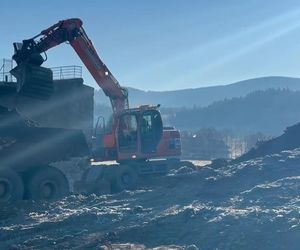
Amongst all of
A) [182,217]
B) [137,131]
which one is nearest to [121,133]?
[137,131]

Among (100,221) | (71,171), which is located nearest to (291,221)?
(100,221)

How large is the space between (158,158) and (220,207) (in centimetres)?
758

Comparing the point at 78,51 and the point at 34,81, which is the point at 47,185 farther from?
the point at 78,51

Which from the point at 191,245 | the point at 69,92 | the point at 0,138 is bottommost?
the point at 191,245

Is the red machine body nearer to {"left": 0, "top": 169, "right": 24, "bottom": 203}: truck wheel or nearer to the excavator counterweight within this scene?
the excavator counterweight

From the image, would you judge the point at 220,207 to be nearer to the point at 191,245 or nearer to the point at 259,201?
the point at 259,201

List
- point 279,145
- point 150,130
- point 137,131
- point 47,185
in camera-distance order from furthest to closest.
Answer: point 279,145 < point 150,130 < point 137,131 < point 47,185

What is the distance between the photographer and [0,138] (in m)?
14.9

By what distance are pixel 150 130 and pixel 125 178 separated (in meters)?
1.92

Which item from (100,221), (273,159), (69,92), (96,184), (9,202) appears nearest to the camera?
(100,221)

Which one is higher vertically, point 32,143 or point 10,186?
point 32,143

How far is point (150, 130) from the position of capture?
19516 mm

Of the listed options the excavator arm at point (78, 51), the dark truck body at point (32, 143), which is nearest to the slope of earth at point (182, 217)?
the dark truck body at point (32, 143)

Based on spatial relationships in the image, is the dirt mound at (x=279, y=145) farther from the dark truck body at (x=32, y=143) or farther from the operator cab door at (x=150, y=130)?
the dark truck body at (x=32, y=143)
